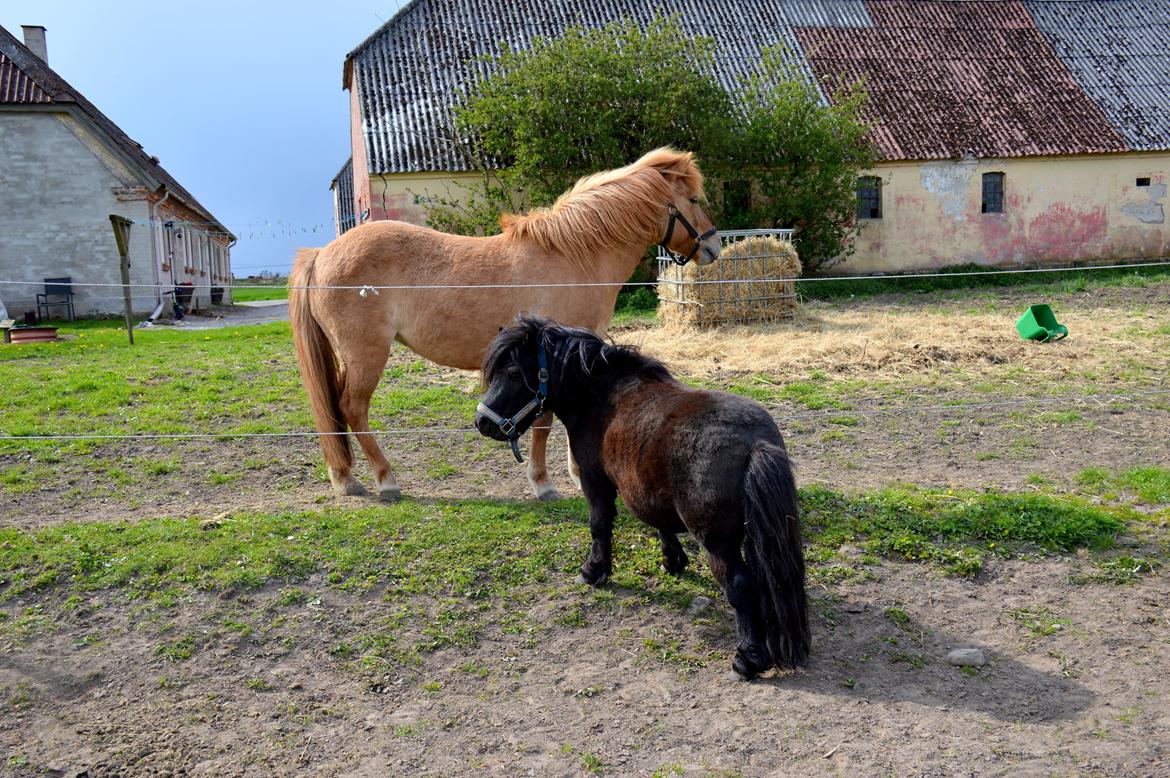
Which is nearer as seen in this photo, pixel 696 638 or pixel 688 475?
pixel 688 475

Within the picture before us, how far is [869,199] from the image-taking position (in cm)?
2220

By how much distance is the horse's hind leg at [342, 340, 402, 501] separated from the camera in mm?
5777

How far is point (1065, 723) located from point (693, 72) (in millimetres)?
16943

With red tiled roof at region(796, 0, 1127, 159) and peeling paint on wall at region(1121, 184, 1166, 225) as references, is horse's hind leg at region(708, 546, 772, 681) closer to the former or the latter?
red tiled roof at region(796, 0, 1127, 159)

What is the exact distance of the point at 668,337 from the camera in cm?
1288

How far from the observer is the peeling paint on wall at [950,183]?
21.8m

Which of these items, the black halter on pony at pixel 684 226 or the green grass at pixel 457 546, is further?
the black halter on pony at pixel 684 226

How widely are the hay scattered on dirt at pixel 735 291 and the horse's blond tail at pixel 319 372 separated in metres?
7.90

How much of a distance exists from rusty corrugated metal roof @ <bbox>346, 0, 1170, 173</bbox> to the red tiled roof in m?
0.05

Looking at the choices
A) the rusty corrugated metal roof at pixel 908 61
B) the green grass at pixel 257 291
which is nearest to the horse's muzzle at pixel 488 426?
the rusty corrugated metal roof at pixel 908 61

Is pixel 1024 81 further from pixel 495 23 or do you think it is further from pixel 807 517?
pixel 807 517

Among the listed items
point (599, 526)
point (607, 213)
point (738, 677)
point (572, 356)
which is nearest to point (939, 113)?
point (607, 213)

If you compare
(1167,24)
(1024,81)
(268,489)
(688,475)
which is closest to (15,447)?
(268,489)

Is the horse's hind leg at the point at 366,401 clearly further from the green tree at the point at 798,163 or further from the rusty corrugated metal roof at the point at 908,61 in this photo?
the green tree at the point at 798,163
